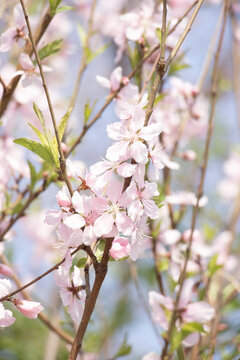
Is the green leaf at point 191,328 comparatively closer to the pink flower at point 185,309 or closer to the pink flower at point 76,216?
the pink flower at point 185,309

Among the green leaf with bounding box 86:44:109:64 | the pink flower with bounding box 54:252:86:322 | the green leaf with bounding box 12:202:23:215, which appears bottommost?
the pink flower with bounding box 54:252:86:322

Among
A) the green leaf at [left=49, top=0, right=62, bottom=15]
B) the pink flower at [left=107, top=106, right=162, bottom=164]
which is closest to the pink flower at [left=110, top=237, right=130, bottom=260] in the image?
the pink flower at [left=107, top=106, right=162, bottom=164]

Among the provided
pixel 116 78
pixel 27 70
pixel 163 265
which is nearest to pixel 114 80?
pixel 116 78

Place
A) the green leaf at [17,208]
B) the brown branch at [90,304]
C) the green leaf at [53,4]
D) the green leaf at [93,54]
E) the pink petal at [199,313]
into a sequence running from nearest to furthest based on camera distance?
1. the brown branch at [90,304]
2. the pink petal at [199,313]
3. the green leaf at [53,4]
4. the green leaf at [17,208]
5. the green leaf at [93,54]

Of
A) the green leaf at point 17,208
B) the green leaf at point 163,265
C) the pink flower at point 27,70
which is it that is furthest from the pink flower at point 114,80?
the green leaf at point 163,265

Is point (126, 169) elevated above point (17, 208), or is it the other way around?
point (17, 208)

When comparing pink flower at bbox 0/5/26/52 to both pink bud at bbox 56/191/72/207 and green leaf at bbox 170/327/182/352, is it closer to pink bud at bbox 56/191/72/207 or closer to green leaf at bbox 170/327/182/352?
pink bud at bbox 56/191/72/207

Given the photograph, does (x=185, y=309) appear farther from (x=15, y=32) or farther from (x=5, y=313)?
(x=15, y=32)

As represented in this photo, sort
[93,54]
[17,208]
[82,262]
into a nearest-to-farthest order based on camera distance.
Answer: [82,262] < [17,208] < [93,54]

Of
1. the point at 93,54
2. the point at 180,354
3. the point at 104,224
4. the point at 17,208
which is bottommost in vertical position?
the point at 180,354
